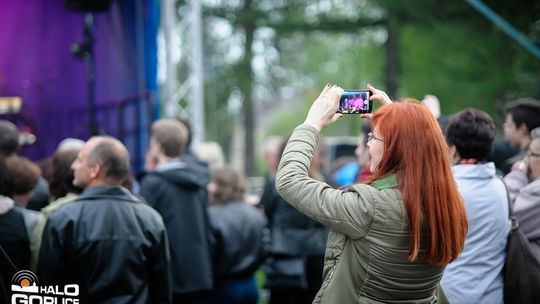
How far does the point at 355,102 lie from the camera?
2613mm

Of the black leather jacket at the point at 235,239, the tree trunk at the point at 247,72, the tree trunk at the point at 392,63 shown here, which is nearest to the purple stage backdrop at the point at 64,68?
the black leather jacket at the point at 235,239

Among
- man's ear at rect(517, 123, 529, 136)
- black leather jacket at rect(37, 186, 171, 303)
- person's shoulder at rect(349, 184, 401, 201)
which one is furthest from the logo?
man's ear at rect(517, 123, 529, 136)

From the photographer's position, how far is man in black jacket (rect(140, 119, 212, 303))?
15.9 ft

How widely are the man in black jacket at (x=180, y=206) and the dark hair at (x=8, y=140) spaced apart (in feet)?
2.83

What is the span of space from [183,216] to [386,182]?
264 centimetres

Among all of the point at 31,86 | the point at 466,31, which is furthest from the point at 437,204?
the point at 466,31

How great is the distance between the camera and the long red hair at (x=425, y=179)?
2.43 meters

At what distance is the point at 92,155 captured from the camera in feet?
11.9

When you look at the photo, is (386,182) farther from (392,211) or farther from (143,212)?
(143,212)

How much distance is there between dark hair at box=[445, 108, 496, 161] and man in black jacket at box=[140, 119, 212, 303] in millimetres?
2039

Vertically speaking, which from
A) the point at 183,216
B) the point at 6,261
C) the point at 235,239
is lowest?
the point at 235,239

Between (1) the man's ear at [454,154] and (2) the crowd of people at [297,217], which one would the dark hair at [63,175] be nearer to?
(2) the crowd of people at [297,217]

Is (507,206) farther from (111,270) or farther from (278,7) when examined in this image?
(278,7)

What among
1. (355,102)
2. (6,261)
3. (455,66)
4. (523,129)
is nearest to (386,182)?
(355,102)
